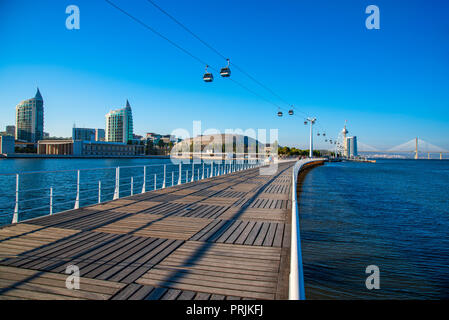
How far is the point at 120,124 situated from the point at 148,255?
623 feet

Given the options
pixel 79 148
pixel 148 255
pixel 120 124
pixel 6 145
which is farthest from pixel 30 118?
pixel 148 255

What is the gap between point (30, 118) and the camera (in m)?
160

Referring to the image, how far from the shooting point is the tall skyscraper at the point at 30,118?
156 m

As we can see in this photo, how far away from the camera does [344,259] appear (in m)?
6.11

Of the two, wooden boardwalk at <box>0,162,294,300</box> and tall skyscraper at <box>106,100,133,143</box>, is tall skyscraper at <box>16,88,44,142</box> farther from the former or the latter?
wooden boardwalk at <box>0,162,294,300</box>

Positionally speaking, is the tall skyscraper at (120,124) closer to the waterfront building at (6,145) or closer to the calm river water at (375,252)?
the waterfront building at (6,145)

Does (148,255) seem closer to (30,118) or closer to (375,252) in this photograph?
(375,252)

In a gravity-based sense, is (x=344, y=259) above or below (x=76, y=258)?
below

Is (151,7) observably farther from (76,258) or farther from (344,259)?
(344,259)

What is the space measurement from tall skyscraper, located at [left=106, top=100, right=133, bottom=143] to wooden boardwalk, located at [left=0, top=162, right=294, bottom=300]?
181 m

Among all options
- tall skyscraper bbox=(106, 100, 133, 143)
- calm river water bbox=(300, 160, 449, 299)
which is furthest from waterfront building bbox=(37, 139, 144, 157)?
calm river water bbox=(300, 160, 449, 299)
